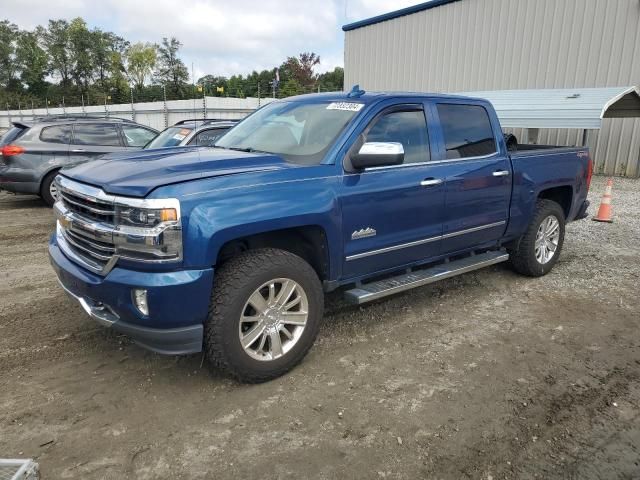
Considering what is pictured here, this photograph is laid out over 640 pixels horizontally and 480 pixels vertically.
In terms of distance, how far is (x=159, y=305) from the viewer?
279 centimetres

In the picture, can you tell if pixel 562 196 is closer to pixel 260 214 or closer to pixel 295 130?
pixel 295 130

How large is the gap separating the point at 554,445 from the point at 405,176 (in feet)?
7.01

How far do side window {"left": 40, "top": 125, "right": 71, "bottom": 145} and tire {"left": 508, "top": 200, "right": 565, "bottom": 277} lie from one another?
823cm

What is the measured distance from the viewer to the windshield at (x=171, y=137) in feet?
27.0

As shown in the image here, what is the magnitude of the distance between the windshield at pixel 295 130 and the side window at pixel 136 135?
627 centimetres

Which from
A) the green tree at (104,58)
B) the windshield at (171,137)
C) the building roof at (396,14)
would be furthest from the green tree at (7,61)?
the windshield at (171,137)

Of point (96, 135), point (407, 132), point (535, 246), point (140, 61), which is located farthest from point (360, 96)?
point (140, 61)

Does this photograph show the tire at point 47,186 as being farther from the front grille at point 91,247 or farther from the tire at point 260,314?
the tire at point 260,314

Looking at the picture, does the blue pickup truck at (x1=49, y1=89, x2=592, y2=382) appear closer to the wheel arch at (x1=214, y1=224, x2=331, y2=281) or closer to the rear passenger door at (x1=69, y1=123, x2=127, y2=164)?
the wheel arch at (x1=214, y1=224, x2=331, y2=281)

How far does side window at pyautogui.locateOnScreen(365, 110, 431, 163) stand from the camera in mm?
3908

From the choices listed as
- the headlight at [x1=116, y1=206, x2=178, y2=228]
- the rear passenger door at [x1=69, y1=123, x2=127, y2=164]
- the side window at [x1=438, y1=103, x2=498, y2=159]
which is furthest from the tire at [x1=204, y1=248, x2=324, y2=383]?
the rear passenger door at [x1=69, y1=123, x2=127, y2=164]

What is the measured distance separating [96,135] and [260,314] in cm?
805

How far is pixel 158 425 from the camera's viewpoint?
9.36 feet

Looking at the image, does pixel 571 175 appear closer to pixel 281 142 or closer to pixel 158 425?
pixel 281 142
